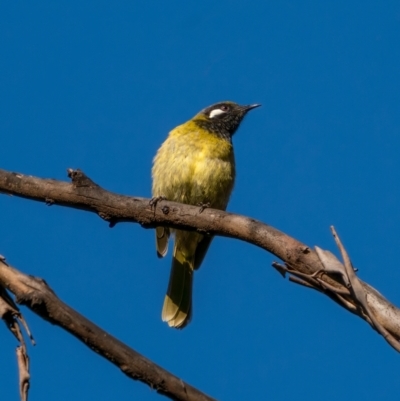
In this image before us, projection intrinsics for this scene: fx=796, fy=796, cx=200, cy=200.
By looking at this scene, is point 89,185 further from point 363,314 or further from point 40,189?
point 363,314

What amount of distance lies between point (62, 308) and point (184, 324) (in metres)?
4.96

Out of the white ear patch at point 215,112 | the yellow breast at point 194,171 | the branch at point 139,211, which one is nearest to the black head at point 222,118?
the white ear patch at point 215,112

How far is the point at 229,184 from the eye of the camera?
7469 mm

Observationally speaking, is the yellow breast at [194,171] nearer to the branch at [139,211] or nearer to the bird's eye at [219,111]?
the bird's eye at [219,111]

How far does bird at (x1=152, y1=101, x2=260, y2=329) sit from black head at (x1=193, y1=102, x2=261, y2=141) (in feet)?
0.07

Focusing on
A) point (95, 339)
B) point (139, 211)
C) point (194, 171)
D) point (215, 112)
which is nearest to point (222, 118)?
point (215, 112)

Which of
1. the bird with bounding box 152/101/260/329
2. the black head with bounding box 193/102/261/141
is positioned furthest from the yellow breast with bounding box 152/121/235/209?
the black head with bounding box 193/102/261/141

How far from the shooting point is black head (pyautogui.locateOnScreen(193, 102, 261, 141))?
26.7 ft

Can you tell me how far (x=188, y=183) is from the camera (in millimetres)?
7234

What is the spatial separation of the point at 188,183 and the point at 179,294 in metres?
1.14

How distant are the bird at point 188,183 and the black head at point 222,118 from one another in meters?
0.02

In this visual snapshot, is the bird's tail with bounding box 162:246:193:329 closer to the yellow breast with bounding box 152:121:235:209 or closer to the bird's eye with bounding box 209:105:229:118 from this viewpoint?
the yellow breast with bounding box 152:121:235:209

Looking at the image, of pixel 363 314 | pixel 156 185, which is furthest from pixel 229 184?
pixel 363 314

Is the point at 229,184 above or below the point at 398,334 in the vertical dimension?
above
